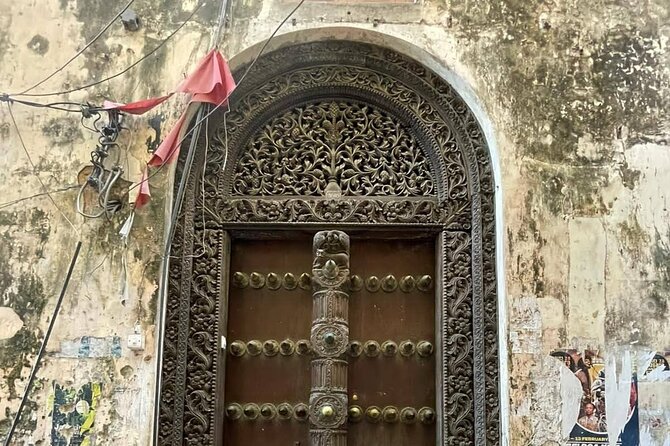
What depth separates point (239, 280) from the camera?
4852mm

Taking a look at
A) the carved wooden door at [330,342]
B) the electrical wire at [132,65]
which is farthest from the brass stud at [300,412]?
the electrical wire at [132,65]

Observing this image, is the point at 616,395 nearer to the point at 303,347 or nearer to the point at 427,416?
the point at 427,416

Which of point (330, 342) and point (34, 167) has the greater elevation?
point (34, 167)

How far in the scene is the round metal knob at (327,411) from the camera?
447 centimetres

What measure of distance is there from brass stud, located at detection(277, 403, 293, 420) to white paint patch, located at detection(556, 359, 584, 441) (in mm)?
1590

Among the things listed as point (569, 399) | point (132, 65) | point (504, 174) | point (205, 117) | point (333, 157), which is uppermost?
point (132, 65)

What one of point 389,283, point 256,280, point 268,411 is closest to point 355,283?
point 389,283

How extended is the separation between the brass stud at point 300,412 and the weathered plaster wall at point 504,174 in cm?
90

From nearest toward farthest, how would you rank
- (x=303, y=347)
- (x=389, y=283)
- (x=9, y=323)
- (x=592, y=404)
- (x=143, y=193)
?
(x=592, y=404) < (x=9, y=323) < (x=143, y=193) < (x=303, y=347) < (x=389, y=283)

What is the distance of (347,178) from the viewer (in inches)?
192

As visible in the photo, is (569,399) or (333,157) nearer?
(569,399)

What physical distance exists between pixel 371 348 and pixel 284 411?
65cm

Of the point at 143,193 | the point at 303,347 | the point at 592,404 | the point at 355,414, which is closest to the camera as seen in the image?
the point at 592,404

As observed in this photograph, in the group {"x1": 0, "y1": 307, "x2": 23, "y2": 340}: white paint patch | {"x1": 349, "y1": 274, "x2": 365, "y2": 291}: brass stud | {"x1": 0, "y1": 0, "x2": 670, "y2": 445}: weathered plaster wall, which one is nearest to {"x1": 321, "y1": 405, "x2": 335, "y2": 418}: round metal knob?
{"x1": 349, "y1": 274, "x2": 365, "y2": 291}: brass stud
